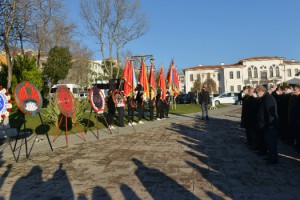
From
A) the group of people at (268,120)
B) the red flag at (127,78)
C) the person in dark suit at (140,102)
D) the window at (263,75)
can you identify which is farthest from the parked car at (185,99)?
the window at (263,75)

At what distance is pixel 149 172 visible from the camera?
6.31 m

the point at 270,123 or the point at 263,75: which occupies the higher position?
the point at 263,75

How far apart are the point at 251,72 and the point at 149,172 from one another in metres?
87.8

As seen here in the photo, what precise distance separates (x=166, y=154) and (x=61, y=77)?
26072 mm

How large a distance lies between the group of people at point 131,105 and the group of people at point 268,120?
6.29m

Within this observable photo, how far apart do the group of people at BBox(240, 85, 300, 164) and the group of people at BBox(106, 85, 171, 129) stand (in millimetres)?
6292

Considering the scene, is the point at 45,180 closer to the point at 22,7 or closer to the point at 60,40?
the point at 22,7

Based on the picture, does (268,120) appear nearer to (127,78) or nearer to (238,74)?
(127,78)

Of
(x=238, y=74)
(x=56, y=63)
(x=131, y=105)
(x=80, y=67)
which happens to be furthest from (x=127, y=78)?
(x=238, y=74)

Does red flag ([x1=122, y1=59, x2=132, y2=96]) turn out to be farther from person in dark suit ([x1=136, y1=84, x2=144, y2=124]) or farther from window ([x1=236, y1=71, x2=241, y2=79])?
window ([x1=236, y1=71, x2=241, y2=79])

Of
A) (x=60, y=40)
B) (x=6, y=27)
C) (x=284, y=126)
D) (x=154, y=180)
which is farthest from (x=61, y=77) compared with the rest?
(x=154, y=180)

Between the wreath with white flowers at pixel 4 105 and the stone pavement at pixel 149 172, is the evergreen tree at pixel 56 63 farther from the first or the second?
the wreath with white flowers at pixel 4 105

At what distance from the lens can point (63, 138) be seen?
11430mm

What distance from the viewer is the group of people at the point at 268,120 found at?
6.99 m
